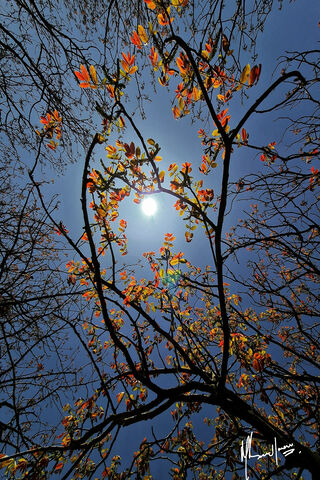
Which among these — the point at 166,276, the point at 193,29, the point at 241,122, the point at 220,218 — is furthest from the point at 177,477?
the point at 193,29

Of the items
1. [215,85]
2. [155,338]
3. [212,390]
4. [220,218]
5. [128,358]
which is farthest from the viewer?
[155,338]

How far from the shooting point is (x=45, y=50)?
→ 272 cm

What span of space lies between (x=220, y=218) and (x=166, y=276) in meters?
1.60

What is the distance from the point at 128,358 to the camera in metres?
1.65

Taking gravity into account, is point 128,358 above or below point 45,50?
below

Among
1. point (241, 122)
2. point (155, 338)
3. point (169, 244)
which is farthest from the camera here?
point (155, 338)

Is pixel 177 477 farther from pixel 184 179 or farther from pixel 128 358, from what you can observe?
pixel 184 179

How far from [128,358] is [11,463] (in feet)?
5.90

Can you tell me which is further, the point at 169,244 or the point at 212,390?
the point at 169,244

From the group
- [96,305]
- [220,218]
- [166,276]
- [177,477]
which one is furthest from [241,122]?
[177,477]

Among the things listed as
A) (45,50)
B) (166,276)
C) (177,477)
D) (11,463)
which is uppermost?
(45,50)

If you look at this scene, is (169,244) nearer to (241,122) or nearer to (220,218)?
(220,218)

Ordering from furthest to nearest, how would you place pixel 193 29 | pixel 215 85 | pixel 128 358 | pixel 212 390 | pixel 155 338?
1. pixel 155 338
2. pixel 193 29
3. pixel 215 85
4. pixel 212 390
5. pixel 128 358

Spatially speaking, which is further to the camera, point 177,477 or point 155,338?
point 155,338
